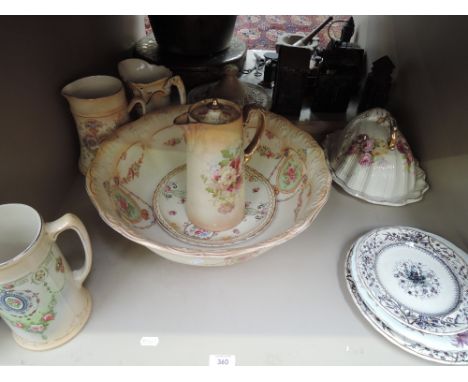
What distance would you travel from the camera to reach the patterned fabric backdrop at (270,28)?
2.91 feet

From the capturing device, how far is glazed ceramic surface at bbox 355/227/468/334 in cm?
40

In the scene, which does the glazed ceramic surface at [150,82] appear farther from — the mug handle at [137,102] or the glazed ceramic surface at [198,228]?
the glazed ceramic surface at [198,228]

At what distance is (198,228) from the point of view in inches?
18.7

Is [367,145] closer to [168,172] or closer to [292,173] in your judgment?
[292,173]

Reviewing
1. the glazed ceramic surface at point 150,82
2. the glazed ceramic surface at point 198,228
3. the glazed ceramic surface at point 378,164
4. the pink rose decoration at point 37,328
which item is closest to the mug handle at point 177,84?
the glazed ceramic surface at point 150,82

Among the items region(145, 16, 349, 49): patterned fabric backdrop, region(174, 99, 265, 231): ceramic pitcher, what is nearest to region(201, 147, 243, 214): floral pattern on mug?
region(174, 99, 265, 231): ceramic pitcher

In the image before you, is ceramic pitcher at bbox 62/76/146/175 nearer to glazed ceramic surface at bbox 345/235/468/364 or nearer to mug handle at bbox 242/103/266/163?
mug handle at bbox 242/103/266/163

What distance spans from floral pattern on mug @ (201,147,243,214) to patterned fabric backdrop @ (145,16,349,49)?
0.58 metres

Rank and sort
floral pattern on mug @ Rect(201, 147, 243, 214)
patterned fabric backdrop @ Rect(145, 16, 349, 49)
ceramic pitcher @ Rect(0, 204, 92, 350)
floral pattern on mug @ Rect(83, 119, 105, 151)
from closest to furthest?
ceramic pitcher @ Rect(0, 204, 92, 350), floral pattern on mug @ Rect(201, 147, 243, 214), floral pattern on mug @ Rect(83, 119, 105, 151), patterned fabric backdrop @ Rect(145, 16, 349, 49)

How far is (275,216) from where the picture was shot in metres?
0.49

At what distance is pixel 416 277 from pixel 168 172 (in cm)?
38

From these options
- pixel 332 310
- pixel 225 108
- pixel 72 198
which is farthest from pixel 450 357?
pixel 72 198

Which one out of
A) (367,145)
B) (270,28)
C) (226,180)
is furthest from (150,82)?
(270,28)

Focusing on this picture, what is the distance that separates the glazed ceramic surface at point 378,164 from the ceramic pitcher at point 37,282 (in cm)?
41
